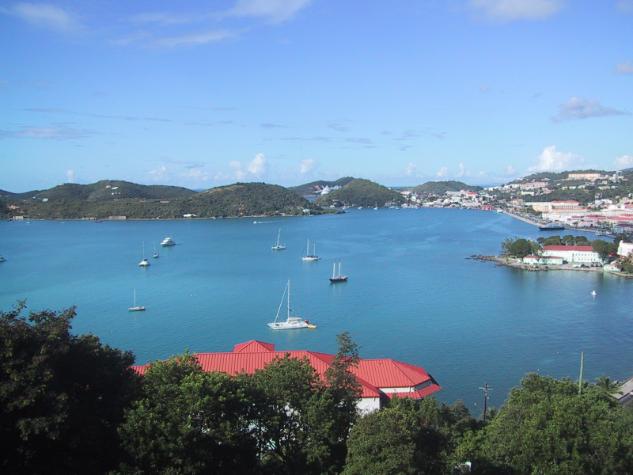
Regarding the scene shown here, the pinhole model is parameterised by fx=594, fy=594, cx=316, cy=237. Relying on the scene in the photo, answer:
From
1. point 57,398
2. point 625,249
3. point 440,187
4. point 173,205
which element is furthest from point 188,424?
point 440,187

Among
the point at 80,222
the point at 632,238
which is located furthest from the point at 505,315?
the point at 80,222

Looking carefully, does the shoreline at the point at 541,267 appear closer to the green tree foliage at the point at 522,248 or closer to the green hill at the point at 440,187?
the green tree foliage at the point at 522,248

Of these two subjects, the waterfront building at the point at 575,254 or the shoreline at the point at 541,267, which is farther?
the waterfront building at the point at 575,254

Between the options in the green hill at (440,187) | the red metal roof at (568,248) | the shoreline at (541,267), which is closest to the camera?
the shoreline at (541,267)

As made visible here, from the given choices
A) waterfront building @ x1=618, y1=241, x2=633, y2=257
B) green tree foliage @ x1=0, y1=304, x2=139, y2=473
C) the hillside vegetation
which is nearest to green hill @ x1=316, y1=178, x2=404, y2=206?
the hillside vegetation

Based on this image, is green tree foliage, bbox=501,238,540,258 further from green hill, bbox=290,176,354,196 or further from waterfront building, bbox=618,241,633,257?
green hill, bbox=290,176,354,196

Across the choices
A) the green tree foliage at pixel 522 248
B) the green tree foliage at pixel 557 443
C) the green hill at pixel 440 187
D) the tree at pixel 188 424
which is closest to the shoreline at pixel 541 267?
the green tree foliage at pixel 522 248

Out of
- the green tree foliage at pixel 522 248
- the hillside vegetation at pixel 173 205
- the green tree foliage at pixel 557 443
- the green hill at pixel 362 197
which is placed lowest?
the green tree foliage at pixel 557 443
